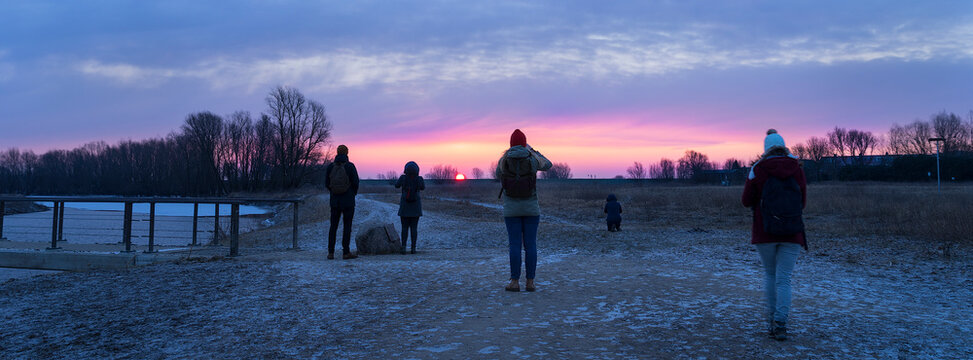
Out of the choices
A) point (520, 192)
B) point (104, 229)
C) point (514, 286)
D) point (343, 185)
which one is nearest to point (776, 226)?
point (520, 192)

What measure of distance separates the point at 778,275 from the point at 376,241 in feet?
26.6

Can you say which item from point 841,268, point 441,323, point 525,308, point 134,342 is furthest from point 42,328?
point 841,268

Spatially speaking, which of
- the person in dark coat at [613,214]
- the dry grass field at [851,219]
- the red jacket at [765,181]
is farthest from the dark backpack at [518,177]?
the person in dark coat at [613,214]

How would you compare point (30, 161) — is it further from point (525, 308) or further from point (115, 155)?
point (525, 308)

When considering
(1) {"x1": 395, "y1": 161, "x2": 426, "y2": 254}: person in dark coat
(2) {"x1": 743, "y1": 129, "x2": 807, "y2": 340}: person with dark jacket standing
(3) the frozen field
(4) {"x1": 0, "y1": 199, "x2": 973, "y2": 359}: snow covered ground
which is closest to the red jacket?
(2) {"x1": 743, "y1": 129, "x2": 807, "y2": 340}: person with dark jacket standing

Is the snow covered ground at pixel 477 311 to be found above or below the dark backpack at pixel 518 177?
below

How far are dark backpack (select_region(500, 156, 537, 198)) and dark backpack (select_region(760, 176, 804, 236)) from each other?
241 cm

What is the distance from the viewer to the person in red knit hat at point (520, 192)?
623 cm

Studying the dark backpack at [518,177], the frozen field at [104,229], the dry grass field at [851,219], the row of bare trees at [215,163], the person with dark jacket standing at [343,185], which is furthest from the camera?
the row of bare trees at [215,163]

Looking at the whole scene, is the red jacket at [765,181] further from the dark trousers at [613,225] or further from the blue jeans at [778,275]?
the dark trousers at [613,225]

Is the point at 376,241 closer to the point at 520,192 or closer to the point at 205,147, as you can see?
the point at 520,192

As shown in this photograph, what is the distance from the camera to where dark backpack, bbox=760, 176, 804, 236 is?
14.4ft

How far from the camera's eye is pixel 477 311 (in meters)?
5.50

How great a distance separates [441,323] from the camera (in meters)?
5.06
